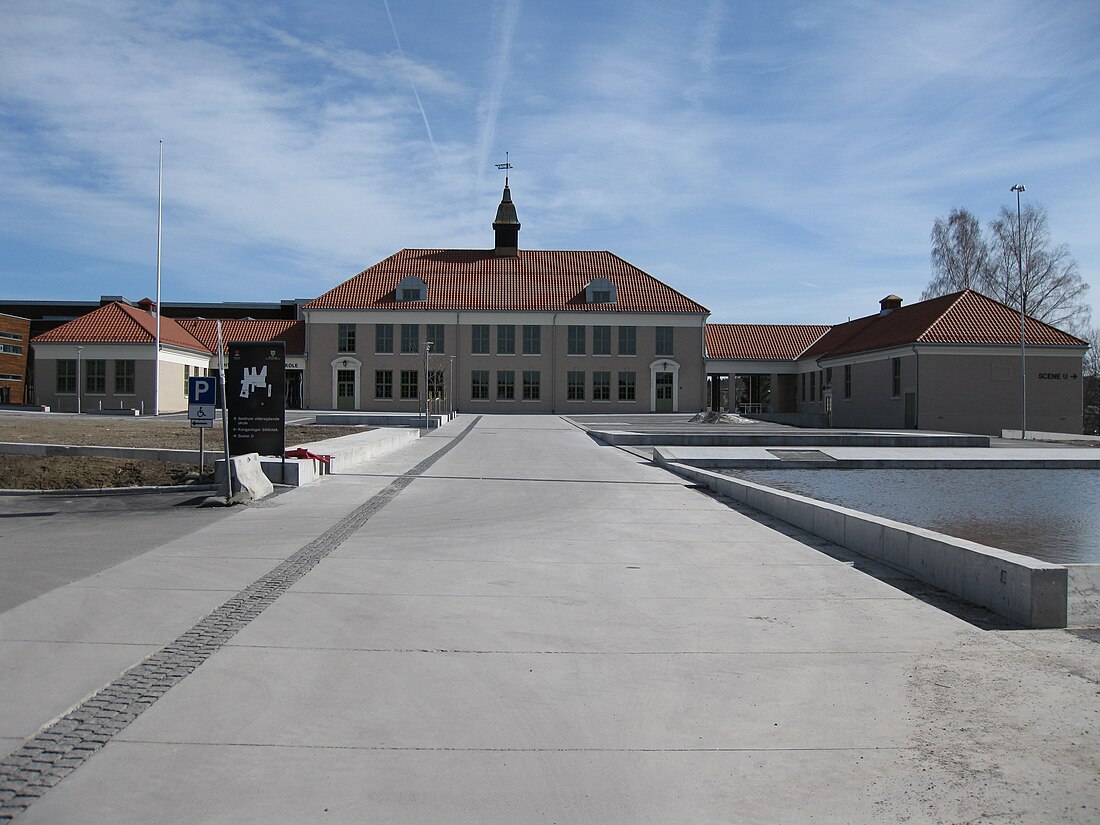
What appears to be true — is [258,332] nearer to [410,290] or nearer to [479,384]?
[410,290]

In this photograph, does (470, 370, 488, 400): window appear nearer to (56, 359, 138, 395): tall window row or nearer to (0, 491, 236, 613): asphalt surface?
(56, 359, 138, 395): tall window row

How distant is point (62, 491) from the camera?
45.1 ft

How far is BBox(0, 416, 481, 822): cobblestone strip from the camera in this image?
143 inches

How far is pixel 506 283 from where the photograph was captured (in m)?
62.5

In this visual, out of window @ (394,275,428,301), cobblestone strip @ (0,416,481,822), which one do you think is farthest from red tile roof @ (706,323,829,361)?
cobblestone strip @ (0,416,481,822)

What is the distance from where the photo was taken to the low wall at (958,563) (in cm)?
629

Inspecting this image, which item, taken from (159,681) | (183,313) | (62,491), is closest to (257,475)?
(62,491)

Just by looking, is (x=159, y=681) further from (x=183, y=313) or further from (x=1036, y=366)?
(x=183, y=313)

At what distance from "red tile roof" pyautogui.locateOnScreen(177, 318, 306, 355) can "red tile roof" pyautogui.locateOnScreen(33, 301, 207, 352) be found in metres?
5.15

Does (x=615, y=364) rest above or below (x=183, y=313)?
below

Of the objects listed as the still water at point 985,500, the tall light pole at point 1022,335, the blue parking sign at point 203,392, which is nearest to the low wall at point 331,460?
the blue parking sign at point 203,392

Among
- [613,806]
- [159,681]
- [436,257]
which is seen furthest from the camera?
[436,257]

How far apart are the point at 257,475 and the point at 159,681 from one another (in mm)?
8385

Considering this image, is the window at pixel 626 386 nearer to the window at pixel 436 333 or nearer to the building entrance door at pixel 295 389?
the window at pixel 436 333
